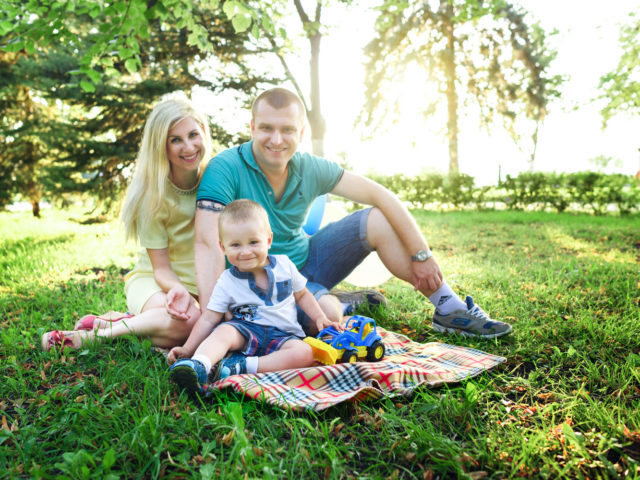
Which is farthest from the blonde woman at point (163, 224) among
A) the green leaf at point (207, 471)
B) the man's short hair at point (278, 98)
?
the green leaf at point (207, 471)

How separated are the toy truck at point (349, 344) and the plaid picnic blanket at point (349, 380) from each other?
10 cm

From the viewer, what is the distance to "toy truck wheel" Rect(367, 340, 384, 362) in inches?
90.5

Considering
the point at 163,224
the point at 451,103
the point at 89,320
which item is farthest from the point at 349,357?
the point at 451,103

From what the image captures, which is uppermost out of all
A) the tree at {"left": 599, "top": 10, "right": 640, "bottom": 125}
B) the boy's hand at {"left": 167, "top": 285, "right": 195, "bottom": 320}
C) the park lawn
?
the tree at {"left": 599, "top": 10, "right": 640, "bottom": 125}

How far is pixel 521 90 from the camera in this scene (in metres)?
15.2

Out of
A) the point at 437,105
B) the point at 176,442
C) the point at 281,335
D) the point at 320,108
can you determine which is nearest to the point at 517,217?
the point at 320,108

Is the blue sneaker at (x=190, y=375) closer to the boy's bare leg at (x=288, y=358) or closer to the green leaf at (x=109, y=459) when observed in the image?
the boy's bare leg at (x=288, y=358)

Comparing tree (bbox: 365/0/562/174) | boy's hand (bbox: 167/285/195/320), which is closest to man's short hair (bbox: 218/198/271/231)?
boy's hand (bbox: 167/285/195/320)

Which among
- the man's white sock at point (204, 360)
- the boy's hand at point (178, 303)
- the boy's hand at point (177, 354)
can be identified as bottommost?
the boy's hand at point (177, 354)

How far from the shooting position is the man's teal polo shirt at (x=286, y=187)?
8.29 feet

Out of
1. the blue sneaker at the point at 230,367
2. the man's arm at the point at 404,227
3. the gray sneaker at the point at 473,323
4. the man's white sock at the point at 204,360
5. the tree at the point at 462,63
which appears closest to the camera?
the man's white sock at the point at 204,360

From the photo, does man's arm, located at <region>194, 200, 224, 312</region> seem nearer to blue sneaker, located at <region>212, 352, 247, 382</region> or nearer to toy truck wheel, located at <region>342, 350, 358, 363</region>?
blue sneaker, located at <region>212, 352, 247, 382</region>

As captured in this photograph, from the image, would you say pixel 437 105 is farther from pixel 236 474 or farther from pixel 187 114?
pixel 236 474

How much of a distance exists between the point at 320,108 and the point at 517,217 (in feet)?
19.1
